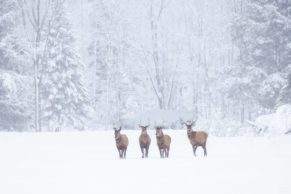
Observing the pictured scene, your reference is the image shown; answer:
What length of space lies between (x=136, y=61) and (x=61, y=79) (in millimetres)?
15207

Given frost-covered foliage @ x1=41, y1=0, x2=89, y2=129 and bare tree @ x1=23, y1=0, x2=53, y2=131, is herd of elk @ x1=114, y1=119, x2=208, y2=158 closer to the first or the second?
bare tree @ x1=23, y1=0, x2=53, y2=131

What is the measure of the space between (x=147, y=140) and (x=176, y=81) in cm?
4285

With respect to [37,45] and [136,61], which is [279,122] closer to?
Answer: [37,45]

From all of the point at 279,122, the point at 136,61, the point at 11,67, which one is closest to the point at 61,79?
the point at 11,67

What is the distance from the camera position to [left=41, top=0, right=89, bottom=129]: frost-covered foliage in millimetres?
52000

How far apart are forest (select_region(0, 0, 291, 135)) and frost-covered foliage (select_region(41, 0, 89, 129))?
0.10 m

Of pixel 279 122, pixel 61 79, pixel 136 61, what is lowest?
pixel 279 122

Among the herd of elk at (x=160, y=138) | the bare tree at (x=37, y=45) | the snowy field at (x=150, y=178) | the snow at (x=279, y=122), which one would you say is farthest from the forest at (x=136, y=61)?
the snowy field at (x=150, y=178)

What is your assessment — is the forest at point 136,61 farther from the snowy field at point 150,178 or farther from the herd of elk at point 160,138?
the snowy field at point 150,178

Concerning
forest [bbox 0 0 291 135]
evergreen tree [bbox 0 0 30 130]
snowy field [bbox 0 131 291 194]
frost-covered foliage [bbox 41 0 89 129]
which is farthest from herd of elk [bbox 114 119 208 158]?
frost-covered foliage [bbox 41 0 89 129]

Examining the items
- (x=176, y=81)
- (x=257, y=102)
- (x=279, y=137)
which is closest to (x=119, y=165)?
(x=279, y=137)

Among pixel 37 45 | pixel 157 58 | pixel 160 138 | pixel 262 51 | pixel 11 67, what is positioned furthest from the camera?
pixel 157 58

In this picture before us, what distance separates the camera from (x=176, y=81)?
6412 centimetres

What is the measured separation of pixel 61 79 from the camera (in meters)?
52.4
